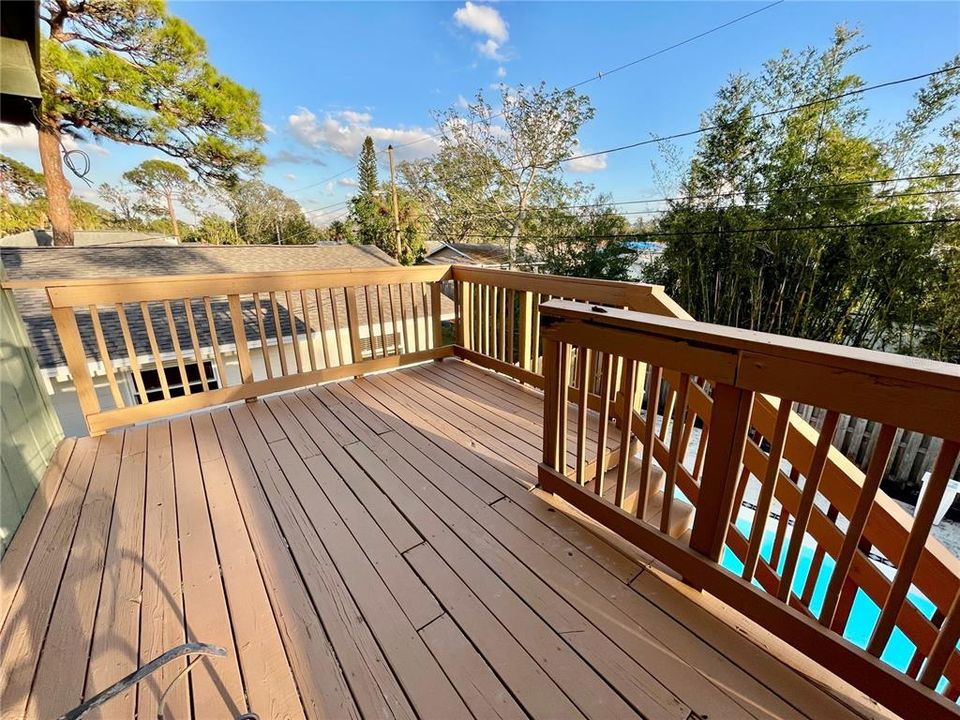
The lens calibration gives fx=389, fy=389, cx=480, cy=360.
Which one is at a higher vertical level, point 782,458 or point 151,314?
point 782,458

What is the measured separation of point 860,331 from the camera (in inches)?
249

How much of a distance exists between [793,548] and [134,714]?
6.22 feet

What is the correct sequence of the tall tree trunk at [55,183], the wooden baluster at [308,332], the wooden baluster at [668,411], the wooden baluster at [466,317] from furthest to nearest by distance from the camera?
the tall tree trunk at [55,183] → the wooden baluster at [466,317] → the wooden baluster at [308,332] → the wooden baluster at [668,411]

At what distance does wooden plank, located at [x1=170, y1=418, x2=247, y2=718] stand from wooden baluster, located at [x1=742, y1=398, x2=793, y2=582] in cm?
156

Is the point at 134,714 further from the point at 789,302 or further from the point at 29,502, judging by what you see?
the point at 789,302

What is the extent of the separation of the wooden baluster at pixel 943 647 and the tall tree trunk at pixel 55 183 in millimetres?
13781

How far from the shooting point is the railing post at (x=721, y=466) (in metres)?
1.14

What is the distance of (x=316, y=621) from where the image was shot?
4.35 ft

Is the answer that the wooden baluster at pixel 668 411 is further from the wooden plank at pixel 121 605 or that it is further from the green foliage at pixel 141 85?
the green foliage at pixel 141 85

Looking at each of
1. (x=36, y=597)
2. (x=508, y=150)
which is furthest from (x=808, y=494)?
(x=508, y=150)

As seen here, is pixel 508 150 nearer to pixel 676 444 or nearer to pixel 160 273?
pixel 160 273

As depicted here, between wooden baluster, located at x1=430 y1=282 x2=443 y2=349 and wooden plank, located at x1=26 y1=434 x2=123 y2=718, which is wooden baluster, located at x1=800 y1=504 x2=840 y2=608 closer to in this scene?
wooden plank, located at x1=26 y1=434 x2=123 y2=718

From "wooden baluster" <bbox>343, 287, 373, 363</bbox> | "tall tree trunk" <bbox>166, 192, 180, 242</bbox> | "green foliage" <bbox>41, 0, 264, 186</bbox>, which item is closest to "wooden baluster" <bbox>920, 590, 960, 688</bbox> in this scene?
"wooden baluster" <bbox>343, 287, 373, 363</bbox>

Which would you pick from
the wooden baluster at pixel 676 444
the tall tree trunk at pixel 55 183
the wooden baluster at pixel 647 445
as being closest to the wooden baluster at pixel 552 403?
the wooden baluster at pixel 647 445
